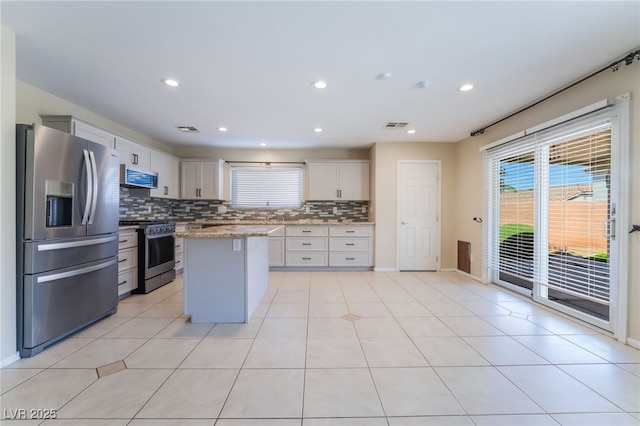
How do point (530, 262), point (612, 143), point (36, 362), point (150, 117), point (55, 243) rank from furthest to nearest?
1. point (150, 117)
2. point (530, 262)
3. point (612, 143)
4. point (55, 243)
5. point (36, 362)

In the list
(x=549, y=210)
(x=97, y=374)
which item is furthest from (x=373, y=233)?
(x=97, y=374)

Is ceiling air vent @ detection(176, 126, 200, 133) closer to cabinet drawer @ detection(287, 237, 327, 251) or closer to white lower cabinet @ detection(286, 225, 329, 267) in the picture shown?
white lower cabinet @ detection(286, 225, 329, 267)

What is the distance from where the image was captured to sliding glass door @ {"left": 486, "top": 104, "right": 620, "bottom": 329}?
2.43 m

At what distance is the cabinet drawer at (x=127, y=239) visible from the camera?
3287 millimetres

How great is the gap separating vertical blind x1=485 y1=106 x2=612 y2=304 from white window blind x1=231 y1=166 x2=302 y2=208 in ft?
11.5

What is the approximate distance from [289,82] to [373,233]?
→ 10.5ft

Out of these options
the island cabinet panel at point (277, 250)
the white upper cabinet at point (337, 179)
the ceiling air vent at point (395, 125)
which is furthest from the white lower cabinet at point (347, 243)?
the ceiling air vent at point (395, 125)

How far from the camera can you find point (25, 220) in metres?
1.98

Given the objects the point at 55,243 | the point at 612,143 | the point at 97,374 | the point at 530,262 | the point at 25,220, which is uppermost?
the point at 612,143

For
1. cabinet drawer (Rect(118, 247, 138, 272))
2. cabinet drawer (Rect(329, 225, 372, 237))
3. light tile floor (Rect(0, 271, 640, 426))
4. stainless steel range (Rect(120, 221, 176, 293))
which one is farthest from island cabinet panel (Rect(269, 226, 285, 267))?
cabinet drawer (Rect(118, 247, 138, 272))

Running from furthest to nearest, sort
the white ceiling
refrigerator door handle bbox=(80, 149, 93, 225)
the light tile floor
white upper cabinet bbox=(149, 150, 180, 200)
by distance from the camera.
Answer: white upper cabinet bbox=(149, 150, 180, 200)
refrigerator door handle bbox=(80, 149, 93, 225)
the white ceiling
the light tile floor

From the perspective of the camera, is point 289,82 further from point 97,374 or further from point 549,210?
point 549,210

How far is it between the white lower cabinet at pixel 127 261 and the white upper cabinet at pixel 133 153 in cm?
105

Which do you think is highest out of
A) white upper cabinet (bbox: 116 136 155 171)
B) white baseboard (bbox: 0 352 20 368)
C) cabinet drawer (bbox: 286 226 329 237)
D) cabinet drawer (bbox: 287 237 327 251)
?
white upper cabinet (bbox: 116 136 155 171)
